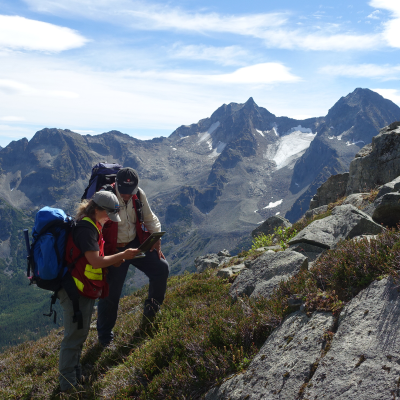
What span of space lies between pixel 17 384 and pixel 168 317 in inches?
159

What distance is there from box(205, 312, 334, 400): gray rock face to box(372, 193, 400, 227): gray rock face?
18.1ft

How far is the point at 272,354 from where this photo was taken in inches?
162

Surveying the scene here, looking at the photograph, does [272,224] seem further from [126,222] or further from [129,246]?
[126,222]

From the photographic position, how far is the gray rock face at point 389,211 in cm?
816

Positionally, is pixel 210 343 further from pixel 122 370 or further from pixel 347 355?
pixel 347 355

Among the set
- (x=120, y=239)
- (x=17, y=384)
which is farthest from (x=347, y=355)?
(x=17, y=384)

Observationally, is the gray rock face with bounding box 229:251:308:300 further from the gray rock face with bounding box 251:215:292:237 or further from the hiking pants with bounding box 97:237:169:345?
the gray rock face with bounding box 251:215:292:237

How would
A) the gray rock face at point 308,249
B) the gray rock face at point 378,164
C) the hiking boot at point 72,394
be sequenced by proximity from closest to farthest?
1. the hiking boot at point 72,394
2. the gray rock face at point 308,249
3. the gray rock face at point 378,164

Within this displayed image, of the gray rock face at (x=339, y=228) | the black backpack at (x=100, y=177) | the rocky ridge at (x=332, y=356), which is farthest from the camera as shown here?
the gray rock face at (x=339, y=228)

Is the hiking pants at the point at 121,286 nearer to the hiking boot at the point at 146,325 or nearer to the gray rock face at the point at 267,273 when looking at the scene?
the hiking boot at the point at 146,325

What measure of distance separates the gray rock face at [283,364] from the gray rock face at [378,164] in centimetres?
1443

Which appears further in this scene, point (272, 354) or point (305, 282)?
point (305, 282)

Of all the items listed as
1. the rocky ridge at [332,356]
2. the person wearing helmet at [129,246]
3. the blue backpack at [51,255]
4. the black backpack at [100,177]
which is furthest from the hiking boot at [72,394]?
the black backpack at [100,177]

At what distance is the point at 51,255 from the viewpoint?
5328 mm
